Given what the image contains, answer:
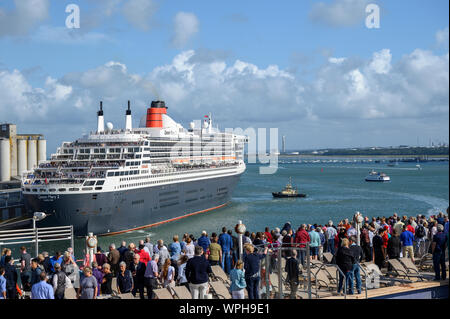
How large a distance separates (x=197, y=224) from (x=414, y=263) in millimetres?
30070

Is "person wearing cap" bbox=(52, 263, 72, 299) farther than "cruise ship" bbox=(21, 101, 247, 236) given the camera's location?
No

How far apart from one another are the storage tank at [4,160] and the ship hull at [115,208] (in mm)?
20531

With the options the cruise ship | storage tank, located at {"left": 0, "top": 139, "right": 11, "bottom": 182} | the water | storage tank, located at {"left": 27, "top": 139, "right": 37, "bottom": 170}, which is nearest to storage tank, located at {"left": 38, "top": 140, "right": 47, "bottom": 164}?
storage tank, located at {"left": 27, "top": 139, "right": 37, "bottom": 170}

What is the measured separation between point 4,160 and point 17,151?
3.22m

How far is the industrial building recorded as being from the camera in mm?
52375

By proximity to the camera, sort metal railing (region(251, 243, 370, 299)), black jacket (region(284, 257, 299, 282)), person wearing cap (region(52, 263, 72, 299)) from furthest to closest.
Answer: black jacket (region(284, 257, 299, 282))
person wearing cap (region(52, 263, 72, 299))
metal railing (region(251, 243, 370, 299))

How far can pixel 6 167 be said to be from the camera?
172 ft

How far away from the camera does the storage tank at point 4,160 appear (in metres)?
52.1

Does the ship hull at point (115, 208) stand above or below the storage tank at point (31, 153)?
below

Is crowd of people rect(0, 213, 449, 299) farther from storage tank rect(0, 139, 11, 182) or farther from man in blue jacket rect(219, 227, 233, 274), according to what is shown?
storage tank rect(0, 139, 11, 182)

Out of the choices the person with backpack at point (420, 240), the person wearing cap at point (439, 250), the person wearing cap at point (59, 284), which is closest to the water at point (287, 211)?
the person wearing cap at point (59, 284)

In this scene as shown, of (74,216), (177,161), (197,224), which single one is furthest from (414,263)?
(177,161)

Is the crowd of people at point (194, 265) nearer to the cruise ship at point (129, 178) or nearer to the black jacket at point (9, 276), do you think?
the black jacket at point (9, 276)
